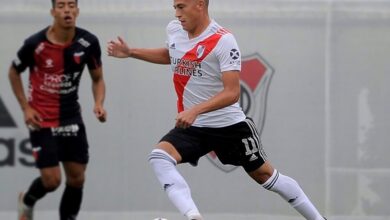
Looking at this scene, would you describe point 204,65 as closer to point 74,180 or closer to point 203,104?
point 203,104

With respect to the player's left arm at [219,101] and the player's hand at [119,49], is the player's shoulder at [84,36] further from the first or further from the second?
the player's left arm at [219,101]

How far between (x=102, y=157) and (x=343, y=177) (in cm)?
201

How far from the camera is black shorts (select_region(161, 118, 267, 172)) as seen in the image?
9.06m

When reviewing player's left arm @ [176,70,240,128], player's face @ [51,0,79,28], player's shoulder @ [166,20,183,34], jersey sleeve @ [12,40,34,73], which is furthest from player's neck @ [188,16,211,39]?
jersey sleeve @ [12,40,34,73]

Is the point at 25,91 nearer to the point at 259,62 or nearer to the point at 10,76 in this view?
the point at 10,76

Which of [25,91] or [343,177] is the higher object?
[25,91]

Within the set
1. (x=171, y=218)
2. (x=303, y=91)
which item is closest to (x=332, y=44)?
(x=303, y=91)

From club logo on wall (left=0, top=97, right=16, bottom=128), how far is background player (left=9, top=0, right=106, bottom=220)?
3.13ft

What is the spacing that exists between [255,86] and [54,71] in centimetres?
192

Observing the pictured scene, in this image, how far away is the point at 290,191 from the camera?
9.41m

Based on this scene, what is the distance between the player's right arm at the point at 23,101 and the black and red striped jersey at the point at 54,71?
0.05 m

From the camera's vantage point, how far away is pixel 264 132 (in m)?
11.2

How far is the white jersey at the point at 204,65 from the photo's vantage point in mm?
8930

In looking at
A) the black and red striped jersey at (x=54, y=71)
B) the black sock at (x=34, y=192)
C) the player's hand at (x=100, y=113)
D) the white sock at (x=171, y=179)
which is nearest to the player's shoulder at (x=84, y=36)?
the black and red striped jersey at (x=54, y=71)
